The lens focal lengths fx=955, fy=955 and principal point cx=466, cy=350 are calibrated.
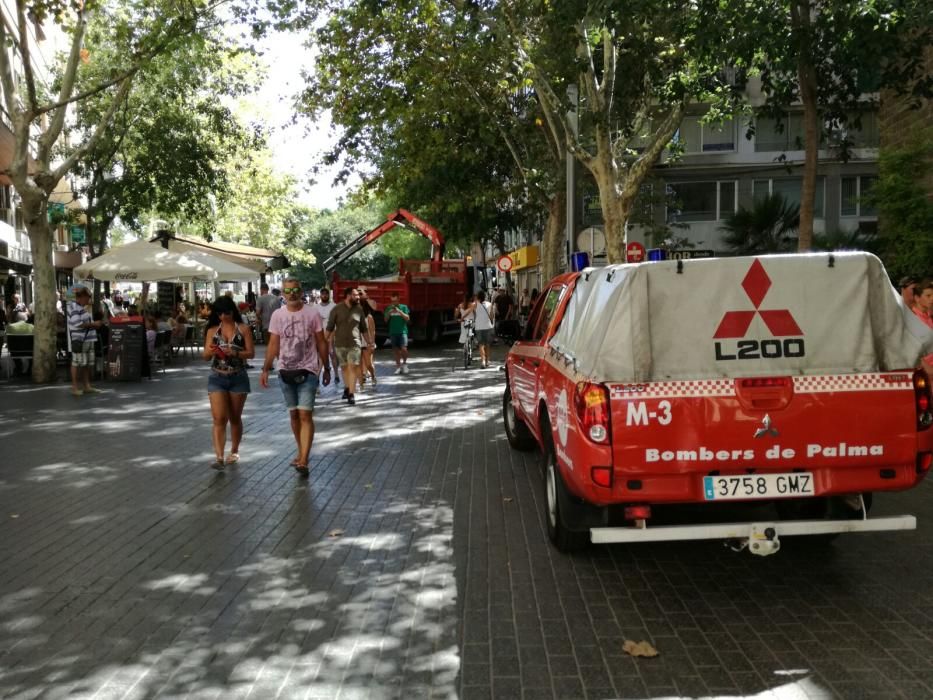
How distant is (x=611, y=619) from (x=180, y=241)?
20.2 m

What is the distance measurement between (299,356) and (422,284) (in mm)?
20885

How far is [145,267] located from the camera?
19656mm

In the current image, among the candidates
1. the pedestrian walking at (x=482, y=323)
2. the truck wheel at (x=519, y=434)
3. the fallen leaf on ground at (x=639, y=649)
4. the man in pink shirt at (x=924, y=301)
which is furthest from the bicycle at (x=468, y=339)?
the fallen leaf on ground at (x=639, y=649)

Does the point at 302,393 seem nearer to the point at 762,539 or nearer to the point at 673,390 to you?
the point at 673,390

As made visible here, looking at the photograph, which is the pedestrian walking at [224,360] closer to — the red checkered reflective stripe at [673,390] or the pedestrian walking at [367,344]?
the red checkered reflective stripe at [673,390]

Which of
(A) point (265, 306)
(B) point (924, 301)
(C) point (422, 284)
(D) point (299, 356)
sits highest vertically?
(C) point (422, 284)

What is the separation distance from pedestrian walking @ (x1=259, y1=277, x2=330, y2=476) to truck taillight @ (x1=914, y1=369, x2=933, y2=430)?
17.0 feet

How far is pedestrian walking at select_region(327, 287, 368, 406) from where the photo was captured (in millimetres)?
14234

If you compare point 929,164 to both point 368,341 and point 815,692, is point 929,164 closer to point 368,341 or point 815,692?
point 368,341

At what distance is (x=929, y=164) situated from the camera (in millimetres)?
13445

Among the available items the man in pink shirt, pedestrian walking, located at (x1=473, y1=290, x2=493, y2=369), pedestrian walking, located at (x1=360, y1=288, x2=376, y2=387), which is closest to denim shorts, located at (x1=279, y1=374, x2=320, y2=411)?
the man in pink shirt

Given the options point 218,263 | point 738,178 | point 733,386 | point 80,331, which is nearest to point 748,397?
point 733,386

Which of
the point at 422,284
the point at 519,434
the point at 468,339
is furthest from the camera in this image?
the point at 422,284

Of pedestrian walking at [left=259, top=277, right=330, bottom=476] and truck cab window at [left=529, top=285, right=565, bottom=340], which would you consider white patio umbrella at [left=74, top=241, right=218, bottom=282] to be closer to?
pedestrian walking at [left=259, top=277, right=330, bottom=476]
